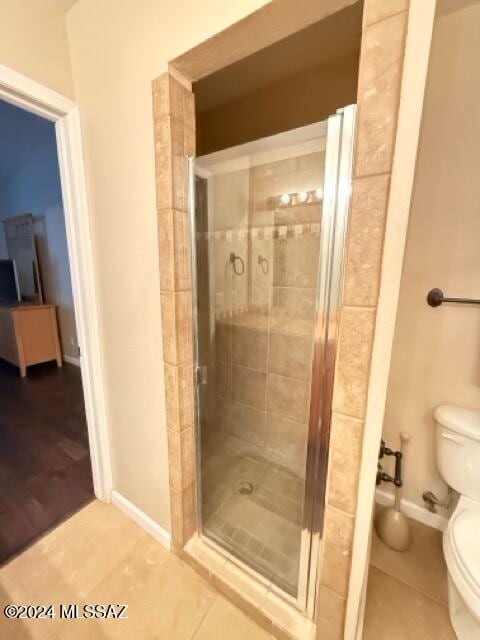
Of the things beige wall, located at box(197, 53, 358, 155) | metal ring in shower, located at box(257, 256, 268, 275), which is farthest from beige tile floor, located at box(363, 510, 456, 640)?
beige wall, located at box(197, 53, 358, 155)

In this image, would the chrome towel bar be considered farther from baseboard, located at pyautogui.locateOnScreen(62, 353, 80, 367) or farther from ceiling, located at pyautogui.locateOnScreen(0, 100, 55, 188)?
baseboard, located at pyautogui.locateOnScreen(62, 353, 80, 367)

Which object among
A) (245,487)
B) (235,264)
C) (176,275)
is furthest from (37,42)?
(245,487)

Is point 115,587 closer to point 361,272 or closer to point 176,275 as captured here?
point 176,275

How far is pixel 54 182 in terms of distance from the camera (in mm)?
3279

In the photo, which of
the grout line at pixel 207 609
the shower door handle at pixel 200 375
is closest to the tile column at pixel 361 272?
the grout line at pixel 207 609

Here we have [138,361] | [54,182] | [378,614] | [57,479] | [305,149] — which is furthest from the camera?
[54,182]

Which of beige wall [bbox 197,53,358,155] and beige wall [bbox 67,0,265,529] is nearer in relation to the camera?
beige wall [bbox 67,0,265,529]

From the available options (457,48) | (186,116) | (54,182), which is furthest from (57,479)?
(54,182)

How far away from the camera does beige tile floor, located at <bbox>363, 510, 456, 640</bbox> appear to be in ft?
3.37

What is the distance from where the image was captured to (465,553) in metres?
0.91

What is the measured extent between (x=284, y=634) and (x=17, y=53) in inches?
93.9

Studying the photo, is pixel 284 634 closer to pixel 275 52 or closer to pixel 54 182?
pixel 275 52

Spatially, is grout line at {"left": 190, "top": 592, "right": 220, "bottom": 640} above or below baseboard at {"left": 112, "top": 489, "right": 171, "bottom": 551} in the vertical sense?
below

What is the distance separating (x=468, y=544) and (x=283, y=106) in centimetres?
230
